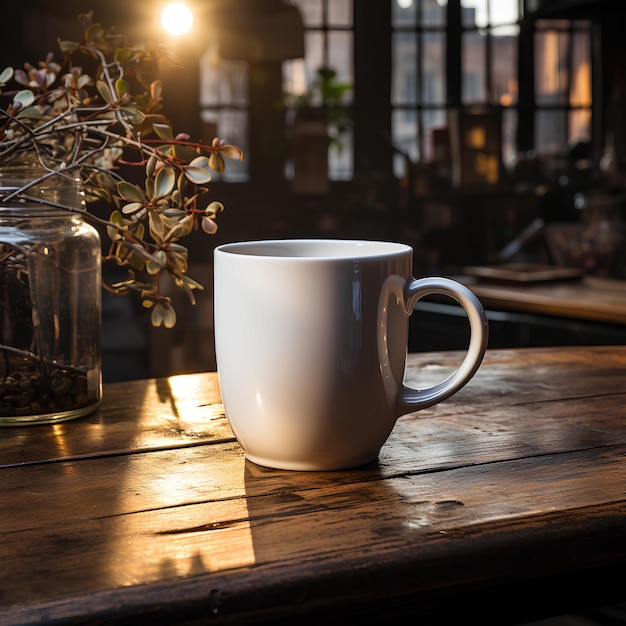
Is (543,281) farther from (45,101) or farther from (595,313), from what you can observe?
(45,101)

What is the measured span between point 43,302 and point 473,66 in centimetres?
264

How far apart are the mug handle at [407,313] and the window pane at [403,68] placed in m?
2.52

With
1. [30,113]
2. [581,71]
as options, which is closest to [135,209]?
[30,113]

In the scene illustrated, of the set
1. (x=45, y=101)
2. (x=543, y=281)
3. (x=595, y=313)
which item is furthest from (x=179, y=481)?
(x=543, y=281)

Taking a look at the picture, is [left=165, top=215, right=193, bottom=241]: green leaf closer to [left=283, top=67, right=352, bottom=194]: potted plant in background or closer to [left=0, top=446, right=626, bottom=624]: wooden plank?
[left=0, top=446, right=626, bottom=624]: wooden plank

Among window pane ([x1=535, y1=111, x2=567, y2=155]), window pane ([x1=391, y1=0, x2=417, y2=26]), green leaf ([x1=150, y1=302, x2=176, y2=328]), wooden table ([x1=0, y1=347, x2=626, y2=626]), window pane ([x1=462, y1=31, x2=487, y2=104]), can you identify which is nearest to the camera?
wooden table ([x1=0, y1=347, x2=626, y2=626])

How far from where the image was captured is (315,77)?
2.95 meters

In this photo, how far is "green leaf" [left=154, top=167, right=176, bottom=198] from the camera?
2.57 feet

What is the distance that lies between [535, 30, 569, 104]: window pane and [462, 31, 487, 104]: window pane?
0.22 m

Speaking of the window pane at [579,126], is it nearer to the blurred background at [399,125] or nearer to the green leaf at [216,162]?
the blurred background at [399,125]

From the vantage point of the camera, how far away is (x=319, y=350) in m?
0.65

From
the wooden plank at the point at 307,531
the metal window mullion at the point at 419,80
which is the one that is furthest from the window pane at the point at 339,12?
the wooden plank at the point at 307,531

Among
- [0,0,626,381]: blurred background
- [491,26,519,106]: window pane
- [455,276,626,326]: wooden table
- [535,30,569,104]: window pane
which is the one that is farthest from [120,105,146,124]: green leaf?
[535,30,569,104]: window pane

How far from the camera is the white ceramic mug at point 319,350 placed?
645 mm
